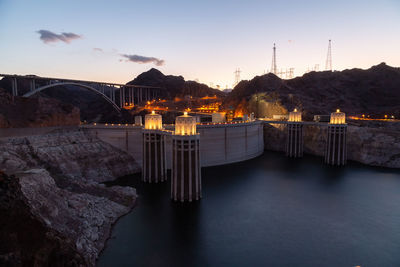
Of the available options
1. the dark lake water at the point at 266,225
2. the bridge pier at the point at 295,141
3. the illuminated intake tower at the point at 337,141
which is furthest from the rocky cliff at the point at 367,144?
the dark lake water at the point at 266,225

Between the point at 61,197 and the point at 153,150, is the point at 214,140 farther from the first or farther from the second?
the point at 61,197

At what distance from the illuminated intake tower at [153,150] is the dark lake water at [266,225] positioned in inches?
86.7

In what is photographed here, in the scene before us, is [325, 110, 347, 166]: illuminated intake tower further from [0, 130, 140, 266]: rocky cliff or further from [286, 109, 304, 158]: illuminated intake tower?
[0, 130, 140, 266]: rocky cliff

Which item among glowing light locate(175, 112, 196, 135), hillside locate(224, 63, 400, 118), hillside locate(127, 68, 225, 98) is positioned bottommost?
glowing light locate(175, 112, 196, 135)

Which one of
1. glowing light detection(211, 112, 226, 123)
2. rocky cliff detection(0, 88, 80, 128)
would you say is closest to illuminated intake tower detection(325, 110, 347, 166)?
glowing light detection(211, 112, 226, 123)

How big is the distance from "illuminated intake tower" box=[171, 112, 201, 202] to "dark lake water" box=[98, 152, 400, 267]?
1883 mm

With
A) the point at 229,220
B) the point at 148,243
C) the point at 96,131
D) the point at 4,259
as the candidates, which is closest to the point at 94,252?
the point at 148,243

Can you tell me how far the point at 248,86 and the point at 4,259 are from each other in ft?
359

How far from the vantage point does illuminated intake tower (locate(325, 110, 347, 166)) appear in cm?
6050

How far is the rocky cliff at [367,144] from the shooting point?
59562 millimetres

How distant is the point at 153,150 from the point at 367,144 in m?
50.6

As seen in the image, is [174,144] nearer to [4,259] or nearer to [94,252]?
[94,252]

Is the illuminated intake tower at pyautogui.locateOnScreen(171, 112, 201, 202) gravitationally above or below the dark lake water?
above

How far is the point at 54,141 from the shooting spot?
4834 cm
